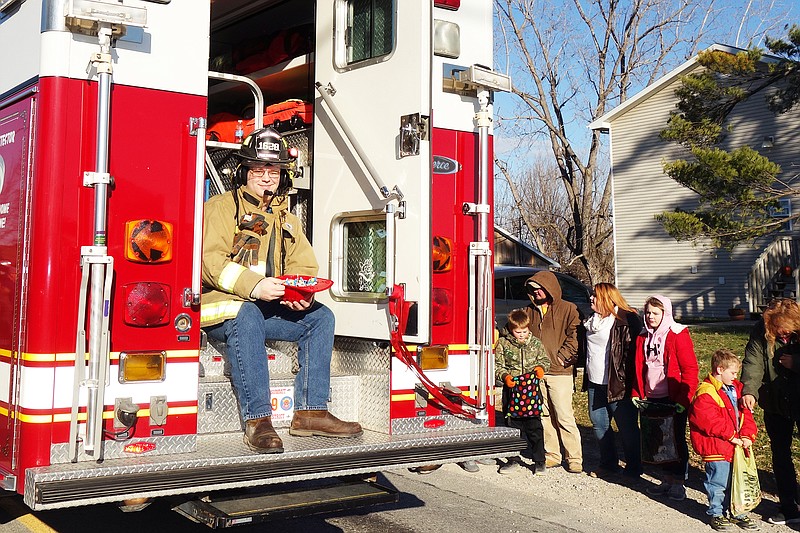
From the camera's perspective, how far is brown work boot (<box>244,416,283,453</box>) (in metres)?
4.32

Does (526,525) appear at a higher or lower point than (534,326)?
lower

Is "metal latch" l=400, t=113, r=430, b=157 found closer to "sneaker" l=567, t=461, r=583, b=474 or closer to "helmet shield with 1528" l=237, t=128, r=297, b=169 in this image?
"helmet shield with 1528" l=237, t=128, r=297, b=169

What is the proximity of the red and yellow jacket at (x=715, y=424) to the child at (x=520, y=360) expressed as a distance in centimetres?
149

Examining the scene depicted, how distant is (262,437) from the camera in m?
4.37

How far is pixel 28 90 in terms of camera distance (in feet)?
13.2

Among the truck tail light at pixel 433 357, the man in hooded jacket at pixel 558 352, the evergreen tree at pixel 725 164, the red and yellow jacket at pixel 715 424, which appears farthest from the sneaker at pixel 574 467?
the evergreen tree at pixel 725 164

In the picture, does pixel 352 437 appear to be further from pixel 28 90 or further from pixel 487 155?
pixel 28 90

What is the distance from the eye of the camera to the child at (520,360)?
23.4 feet

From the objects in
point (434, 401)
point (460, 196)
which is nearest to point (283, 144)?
point (460, 196)

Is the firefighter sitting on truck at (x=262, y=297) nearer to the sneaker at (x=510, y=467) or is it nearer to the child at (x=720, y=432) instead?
the child at (x=720, y=432)

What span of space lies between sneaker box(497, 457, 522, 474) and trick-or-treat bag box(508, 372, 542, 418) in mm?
543

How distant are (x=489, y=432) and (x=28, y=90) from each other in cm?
299

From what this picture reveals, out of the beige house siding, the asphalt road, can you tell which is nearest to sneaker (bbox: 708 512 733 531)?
the asphalt road

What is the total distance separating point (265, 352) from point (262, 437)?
0.48m
